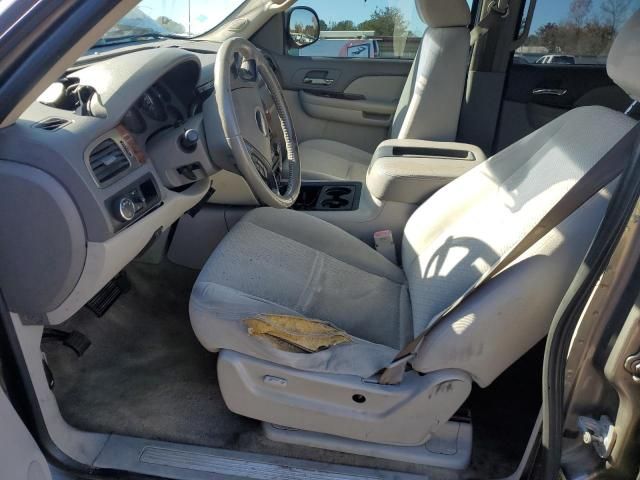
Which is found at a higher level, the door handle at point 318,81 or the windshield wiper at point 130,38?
the windshield wiper at point 130,38

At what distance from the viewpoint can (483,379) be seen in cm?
112

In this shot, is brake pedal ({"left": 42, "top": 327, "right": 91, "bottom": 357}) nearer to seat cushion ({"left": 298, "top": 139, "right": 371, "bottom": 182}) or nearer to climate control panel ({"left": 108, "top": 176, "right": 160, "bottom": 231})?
climate control panel ({"left": 108, "top": 176, "right": 160, "bottom": 231})

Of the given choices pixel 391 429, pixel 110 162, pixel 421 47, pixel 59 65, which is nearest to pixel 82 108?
pixel 110 162

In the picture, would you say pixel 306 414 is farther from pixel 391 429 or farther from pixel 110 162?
pixel 110 162

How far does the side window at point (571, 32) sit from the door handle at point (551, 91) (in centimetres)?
12

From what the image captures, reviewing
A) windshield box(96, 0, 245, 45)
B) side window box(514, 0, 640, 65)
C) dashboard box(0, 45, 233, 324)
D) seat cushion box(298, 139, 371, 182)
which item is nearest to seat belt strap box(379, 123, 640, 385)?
dashboard box(0, 45, 233, 324)

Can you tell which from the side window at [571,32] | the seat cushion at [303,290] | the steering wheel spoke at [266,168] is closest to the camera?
the seat cushion at [303,290]

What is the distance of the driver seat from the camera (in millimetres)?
1026

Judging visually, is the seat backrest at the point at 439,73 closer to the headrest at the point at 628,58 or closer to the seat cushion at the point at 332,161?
the seat cushion at the point at 332,161

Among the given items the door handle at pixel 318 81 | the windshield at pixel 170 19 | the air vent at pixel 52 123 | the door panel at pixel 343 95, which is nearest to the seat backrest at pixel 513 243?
the air vent at pixel 52 123

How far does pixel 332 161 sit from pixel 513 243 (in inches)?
61.5

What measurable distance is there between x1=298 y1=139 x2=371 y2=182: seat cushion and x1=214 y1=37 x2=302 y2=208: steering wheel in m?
0.56

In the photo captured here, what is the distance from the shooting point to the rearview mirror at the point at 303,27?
9.58 feet

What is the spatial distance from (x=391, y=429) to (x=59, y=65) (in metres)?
0.94
